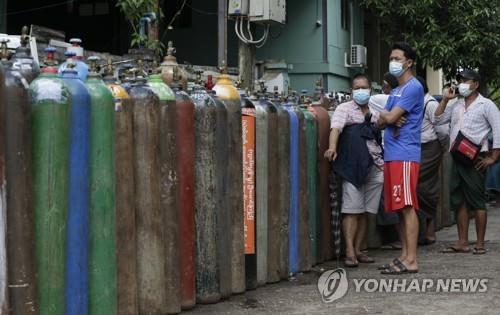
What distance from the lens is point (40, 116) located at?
14.7ft

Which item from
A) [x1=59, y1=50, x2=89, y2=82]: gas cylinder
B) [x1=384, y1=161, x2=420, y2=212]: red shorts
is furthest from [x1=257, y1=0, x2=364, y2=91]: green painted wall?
[x1=59, y1=50, x2=89, y2=82]: gas cylinder

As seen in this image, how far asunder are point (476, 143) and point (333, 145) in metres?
1.68

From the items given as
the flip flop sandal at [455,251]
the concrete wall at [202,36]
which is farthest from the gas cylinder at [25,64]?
the concrete wall at [202,36]

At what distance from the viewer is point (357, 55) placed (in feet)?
53.9

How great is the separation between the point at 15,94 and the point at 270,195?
8.76 ft

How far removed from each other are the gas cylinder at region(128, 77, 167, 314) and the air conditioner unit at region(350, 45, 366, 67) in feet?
38.0

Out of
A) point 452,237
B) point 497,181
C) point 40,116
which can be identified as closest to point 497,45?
point 497,181

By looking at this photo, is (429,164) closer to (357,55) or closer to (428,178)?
(428,178)

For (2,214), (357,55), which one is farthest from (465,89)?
(357,55)

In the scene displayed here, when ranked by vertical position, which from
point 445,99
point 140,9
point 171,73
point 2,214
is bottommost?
point 2,214

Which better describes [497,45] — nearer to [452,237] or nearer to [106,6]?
[452,237]

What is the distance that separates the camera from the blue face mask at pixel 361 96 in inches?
302

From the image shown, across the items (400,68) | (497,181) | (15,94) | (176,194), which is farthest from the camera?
(497,181)

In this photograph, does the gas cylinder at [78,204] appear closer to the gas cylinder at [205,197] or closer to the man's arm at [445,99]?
the gas cylinder at [205,197]
